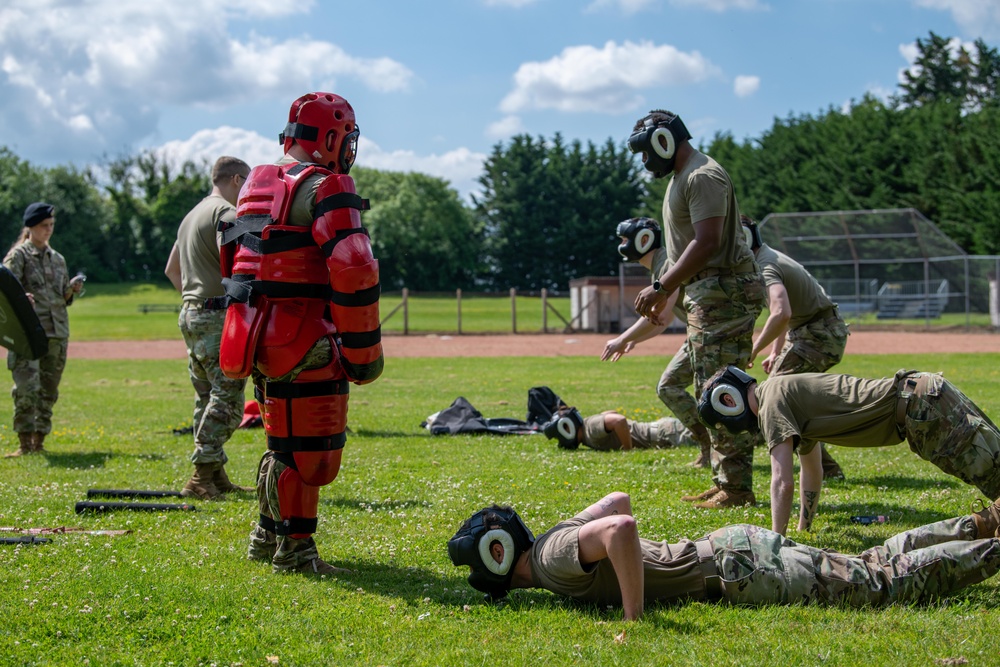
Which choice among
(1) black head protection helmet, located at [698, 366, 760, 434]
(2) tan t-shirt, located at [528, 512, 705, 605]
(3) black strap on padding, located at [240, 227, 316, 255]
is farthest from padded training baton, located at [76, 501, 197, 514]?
(1) black head protection helmet, located at [698, 366, 760, 434]

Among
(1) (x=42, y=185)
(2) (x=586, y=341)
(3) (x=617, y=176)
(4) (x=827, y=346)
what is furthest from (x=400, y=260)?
(4) (x=827, y=346)

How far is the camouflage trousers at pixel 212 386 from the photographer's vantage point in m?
7.73

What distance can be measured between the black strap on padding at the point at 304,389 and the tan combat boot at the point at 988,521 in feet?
10.8

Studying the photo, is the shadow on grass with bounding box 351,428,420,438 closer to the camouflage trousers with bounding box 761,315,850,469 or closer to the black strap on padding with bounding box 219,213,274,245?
the camouflage trousers with bounding box 761,315,850,469

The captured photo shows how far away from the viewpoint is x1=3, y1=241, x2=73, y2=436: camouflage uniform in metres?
10.4

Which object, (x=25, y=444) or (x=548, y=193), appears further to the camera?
(x=548, y=193)

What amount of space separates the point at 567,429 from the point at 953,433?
18.5 ft

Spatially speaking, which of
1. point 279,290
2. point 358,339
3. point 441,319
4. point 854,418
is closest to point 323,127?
point 279,290

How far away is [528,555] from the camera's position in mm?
4902

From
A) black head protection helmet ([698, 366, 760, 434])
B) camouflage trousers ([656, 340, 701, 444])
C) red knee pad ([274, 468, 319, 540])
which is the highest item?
black head protection helmet ([698, 366, 760, 434])

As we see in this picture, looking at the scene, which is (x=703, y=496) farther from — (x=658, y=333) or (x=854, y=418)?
(x=854, y=418)

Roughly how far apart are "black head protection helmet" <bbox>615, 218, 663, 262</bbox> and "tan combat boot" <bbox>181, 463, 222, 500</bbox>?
3920mm

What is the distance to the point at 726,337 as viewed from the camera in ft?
23.2

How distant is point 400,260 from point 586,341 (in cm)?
4577
